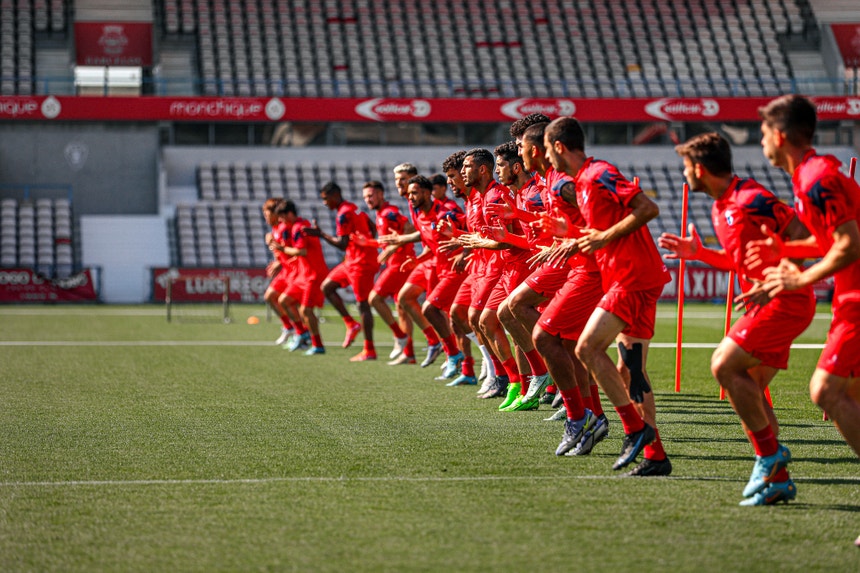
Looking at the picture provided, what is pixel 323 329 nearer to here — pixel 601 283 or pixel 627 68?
pixel 601 283

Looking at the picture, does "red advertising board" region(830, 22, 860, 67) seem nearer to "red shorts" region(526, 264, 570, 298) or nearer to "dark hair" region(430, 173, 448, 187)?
"dark hair" region(430, 173, 448, 187)

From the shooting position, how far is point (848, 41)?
4300cm

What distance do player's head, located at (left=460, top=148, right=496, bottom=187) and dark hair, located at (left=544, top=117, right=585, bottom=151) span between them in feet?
10.4

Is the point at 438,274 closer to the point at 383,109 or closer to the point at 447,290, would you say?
the point at 447,290

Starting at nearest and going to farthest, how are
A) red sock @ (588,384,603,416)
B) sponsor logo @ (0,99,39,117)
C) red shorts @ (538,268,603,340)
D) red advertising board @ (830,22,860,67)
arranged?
red shorts @ (538,268,603,340), red sock @ (588,384,603,416), sponsor logo @ (0,99,39,117), red advertising board @ (830,22,860,67)

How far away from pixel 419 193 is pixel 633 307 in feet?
20.6

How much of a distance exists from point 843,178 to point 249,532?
120 inches


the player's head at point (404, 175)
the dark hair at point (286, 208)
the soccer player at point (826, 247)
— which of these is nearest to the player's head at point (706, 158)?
the soccer player at point (826, 247)

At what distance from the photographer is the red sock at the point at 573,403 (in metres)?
7.34

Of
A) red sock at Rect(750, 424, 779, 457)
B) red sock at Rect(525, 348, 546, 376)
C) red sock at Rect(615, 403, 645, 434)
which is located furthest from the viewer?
red sock at Rect(525, 348, 546, 376)

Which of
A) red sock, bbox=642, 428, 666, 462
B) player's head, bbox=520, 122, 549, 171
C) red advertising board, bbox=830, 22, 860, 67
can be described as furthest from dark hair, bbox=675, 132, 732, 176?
red advertising board, bbox=830, 22, 860, 67

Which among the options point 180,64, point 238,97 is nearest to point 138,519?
point 238,97

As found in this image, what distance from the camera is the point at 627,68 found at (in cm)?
4166

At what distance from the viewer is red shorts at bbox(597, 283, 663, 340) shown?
6578 mm
